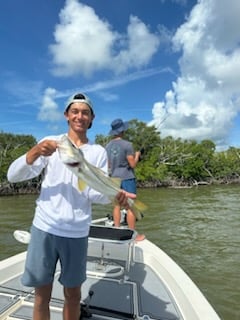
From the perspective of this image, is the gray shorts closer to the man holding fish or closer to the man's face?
the man holding fish

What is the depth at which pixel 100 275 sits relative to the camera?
407 centimetres

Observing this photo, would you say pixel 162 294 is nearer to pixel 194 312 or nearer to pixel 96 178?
pixel 194 312

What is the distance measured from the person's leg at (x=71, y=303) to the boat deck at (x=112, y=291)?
0.55 m

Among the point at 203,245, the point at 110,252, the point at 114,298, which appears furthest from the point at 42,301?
the point at 203,245

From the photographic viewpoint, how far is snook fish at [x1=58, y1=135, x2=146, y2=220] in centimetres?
201

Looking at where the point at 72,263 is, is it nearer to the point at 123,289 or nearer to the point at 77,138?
the point at 77,138

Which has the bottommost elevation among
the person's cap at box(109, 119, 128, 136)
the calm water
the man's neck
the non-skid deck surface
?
the calm water

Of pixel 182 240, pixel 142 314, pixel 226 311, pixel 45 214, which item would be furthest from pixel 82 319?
pixel 182 240

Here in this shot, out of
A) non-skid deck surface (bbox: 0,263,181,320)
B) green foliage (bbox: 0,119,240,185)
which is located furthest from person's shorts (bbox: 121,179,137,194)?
green foliage (bbox: 0,119,240,185)

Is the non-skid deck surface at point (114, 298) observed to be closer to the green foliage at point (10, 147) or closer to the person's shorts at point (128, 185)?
the person's shorts at point (128, 185)

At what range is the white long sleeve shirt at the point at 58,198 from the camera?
2.29 meters

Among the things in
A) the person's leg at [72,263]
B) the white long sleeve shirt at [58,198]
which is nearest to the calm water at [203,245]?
the person's leg at [72,263]

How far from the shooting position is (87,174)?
6.90ft

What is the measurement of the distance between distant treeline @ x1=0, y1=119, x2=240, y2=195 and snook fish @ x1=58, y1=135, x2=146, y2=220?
145 feet
